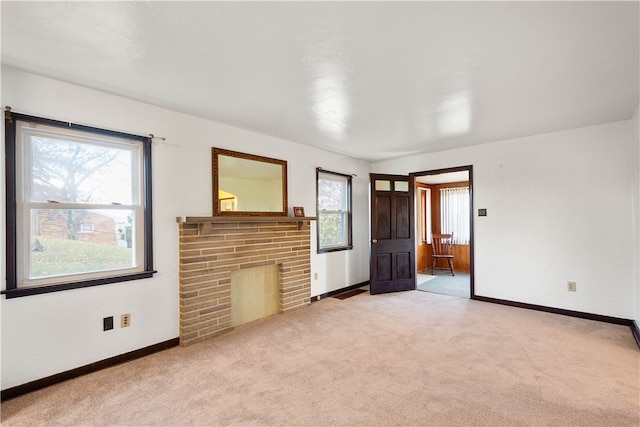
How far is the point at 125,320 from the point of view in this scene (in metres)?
2.60

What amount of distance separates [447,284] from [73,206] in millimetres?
5465

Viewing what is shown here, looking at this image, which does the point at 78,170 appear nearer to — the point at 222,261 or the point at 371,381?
the point at 222,261

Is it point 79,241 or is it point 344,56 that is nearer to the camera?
point 344,56

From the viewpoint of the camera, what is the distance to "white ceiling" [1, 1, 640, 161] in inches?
60.8

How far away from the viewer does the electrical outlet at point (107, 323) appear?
248 centimetres

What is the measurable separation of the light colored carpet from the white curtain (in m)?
3.68

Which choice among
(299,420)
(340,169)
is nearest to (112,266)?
(299,420)

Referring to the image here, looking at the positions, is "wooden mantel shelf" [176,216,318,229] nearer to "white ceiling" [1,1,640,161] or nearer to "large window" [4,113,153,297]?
"large window" [4,113,153,297]

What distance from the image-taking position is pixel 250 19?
159 cm

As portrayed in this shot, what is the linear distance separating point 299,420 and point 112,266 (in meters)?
2.01

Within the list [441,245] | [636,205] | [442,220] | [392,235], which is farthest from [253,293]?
[442,220]

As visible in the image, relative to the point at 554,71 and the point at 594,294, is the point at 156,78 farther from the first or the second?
the point at 594,294

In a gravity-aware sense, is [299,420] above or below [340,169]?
below

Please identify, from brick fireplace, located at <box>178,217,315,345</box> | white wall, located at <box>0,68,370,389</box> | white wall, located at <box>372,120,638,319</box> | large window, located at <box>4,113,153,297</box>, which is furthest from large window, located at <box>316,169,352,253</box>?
large window, located at <box>4,113,153,297</box>
